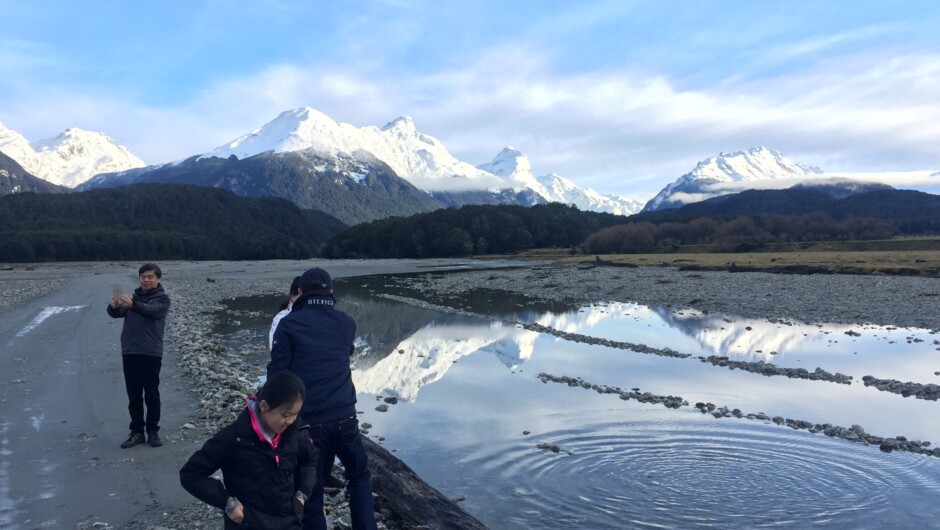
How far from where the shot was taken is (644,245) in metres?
119

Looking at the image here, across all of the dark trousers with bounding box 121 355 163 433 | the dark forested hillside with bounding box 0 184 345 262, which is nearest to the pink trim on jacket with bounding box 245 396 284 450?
the dark trousers with bounding box 121 355 163 433

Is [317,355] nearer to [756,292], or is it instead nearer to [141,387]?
[141,387]

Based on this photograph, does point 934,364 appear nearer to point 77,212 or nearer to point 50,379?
point 50,379

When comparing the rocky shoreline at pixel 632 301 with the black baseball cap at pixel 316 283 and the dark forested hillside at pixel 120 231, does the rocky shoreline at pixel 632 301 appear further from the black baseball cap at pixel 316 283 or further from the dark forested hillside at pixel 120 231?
the dark forested hillside at pixel 120 231

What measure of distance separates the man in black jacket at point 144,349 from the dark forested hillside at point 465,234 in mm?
134653

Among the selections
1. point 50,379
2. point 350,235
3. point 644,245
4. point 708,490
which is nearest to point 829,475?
point 708,490

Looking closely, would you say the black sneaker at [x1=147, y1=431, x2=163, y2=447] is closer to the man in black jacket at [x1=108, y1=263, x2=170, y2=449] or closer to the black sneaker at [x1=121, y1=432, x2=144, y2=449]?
the man in black jacket at [x1=108, y1=263, x2=170, y2=449]

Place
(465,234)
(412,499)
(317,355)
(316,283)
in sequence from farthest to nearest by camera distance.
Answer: (465,234)
(412,499)
(316,283)
(317,355)

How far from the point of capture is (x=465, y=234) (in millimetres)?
146375

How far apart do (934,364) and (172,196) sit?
209 metres

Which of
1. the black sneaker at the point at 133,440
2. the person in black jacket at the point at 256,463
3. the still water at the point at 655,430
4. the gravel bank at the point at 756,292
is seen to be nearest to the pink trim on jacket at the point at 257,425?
the person in black jacket at the point at 256,463

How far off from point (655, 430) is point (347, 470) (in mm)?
7950

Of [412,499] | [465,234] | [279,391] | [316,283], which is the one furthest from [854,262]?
[465,234]

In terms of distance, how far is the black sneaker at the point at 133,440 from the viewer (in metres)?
8.89
